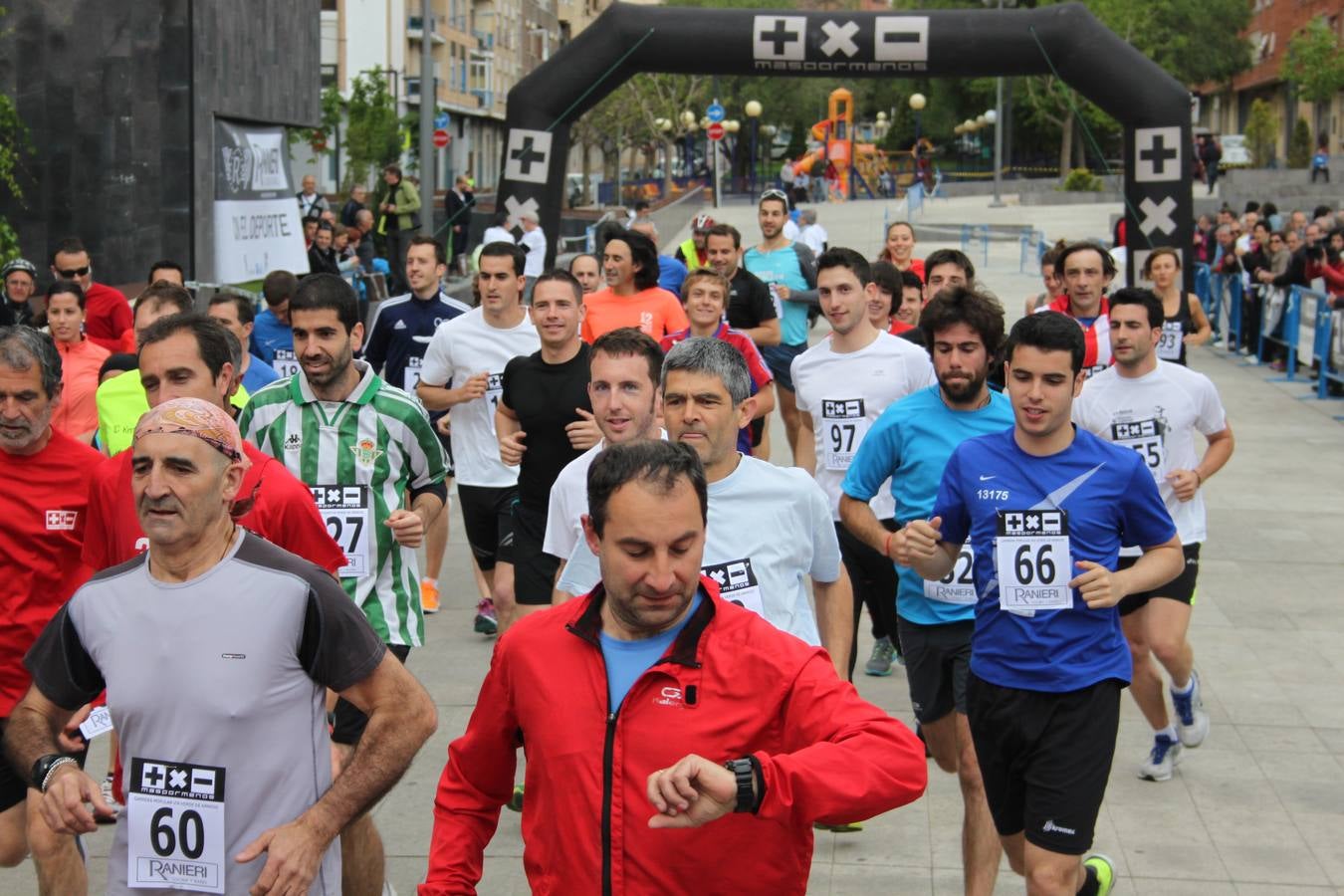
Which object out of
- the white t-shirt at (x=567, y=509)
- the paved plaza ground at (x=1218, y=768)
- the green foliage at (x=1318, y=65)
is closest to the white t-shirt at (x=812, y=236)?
the paved plaza ground at (x=1218, y=768)

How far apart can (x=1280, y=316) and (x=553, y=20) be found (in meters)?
92.9

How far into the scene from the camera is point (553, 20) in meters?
110

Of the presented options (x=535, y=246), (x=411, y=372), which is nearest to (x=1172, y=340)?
(x=411, y=372)

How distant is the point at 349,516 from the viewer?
5.75m

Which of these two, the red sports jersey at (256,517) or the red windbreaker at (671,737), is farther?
the red sports jersey at (256,517)

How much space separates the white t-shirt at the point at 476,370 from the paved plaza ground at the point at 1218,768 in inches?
38.3

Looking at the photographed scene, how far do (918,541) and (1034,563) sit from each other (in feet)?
1.10

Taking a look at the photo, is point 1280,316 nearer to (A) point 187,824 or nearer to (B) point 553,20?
(A) point 187,824

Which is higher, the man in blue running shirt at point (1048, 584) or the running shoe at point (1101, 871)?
the man in blue running shirt at point (1048, 584)

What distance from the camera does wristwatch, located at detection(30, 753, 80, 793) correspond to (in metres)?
3.53

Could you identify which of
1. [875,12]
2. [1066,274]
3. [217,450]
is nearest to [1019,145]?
[875,12]

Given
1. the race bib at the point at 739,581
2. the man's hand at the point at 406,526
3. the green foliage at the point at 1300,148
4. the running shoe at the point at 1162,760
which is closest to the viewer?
the race bib at the point at 739,581

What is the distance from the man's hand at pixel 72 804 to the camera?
11.1 ft

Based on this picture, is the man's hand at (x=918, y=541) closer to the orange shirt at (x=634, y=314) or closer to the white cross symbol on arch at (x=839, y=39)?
the orange shirt at (x=634, y=314)
